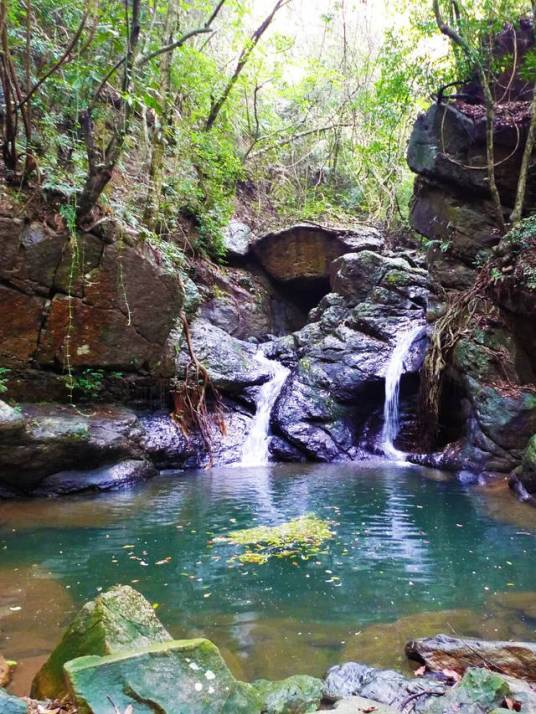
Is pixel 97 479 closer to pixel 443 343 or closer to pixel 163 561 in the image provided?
pixel 163 561

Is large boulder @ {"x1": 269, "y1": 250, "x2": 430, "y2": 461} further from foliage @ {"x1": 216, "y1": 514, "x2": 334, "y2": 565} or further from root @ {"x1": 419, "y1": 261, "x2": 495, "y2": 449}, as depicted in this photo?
foliage @ {"x1": 216, "y1": 514, "x2": 334, "y2": 565}

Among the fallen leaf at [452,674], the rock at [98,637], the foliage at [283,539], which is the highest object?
the rock at [98,637]

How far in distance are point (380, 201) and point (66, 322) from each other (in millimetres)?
14728

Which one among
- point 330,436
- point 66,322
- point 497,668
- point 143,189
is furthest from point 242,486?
point 143,189

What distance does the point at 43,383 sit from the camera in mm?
8938

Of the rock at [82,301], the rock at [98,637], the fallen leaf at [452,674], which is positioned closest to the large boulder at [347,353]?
the rock at [82,301]

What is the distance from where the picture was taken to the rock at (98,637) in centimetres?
261

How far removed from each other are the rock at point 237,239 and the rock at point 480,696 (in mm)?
15660

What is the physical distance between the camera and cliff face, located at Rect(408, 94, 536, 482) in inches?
370

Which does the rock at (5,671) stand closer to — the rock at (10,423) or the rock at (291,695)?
the rock at (291,695)

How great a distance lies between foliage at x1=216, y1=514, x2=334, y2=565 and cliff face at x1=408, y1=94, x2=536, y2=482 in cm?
446

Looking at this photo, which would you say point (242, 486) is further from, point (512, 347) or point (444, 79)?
point (444, 79)

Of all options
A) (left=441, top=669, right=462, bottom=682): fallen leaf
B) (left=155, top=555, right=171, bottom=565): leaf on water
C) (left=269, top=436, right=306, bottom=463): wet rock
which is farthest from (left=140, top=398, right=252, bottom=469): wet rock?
(left=441, top=669, right=462, bottom=682): fallen leaf

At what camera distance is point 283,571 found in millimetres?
4926
